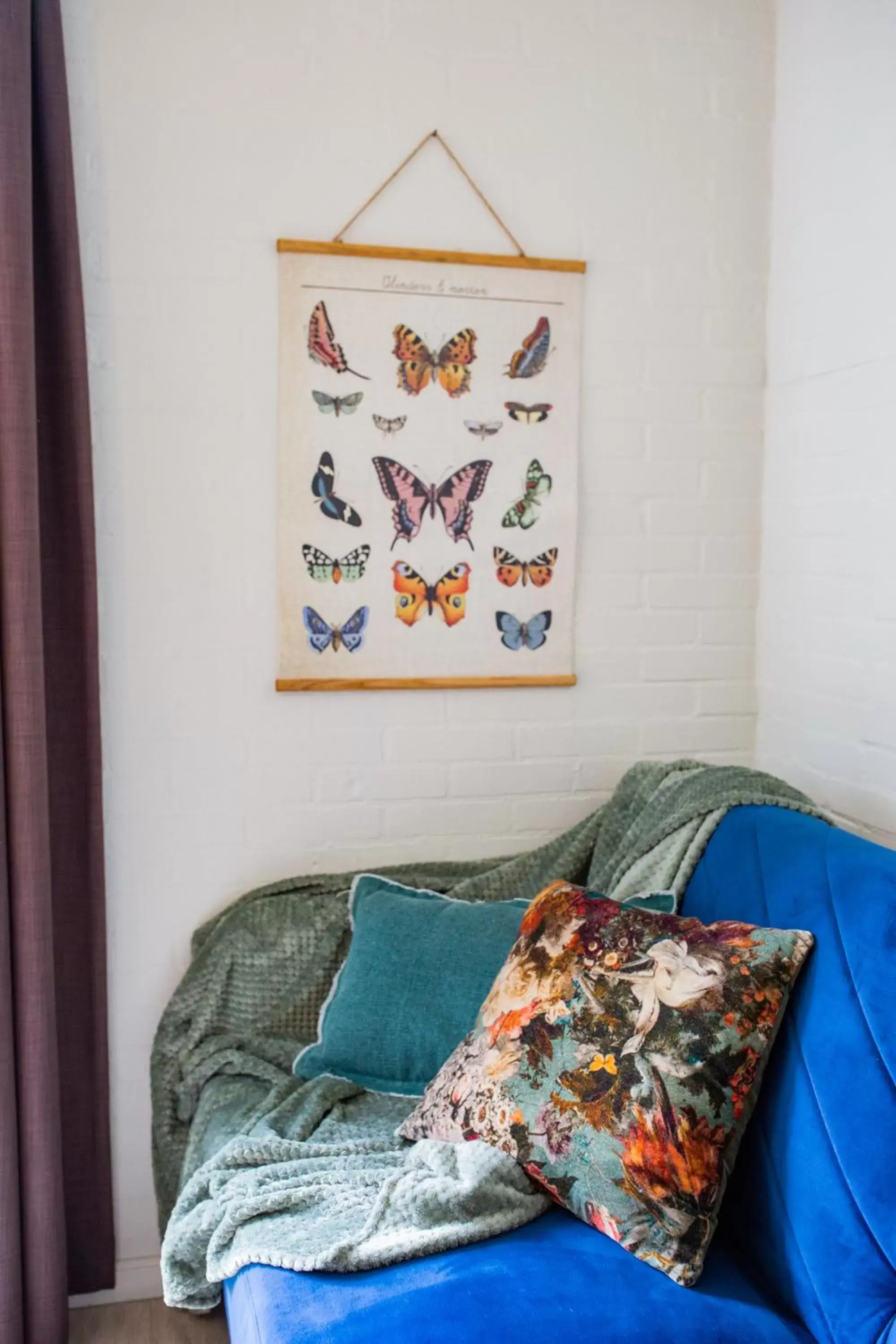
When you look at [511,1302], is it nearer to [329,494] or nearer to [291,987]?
[291,987]

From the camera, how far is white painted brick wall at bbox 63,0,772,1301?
2.20m

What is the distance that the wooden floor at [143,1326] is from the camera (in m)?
2.14

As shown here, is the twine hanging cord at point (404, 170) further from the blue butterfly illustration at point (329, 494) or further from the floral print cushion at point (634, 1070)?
the floral print cushion at point (634, 1070)

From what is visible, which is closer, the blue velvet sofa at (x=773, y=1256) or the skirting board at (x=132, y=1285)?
the blue velvet sofa at (x=773, y=1256)

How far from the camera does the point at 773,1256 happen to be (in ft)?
5.07

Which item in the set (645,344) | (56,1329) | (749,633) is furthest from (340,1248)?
(645,344)

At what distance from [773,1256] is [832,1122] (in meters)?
0.21

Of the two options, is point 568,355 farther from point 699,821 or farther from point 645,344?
point 699,821

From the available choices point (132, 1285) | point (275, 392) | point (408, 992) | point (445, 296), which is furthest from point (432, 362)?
point (132, 1285)

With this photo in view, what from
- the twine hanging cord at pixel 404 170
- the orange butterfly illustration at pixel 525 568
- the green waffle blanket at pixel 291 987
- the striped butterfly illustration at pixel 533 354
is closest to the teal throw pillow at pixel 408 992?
the green waffle blanket at pixel 291 987

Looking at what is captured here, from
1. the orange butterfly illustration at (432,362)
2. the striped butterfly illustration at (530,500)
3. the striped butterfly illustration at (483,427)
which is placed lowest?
the striped butterfly illustration at (530,500)

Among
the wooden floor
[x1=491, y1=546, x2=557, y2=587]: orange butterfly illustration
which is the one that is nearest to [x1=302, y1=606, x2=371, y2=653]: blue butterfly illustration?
[x1=491, y1=546, x2=557, y2=587]: orange butterfly illustration

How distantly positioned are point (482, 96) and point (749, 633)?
3.89 feet

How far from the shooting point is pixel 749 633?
2.54 m
